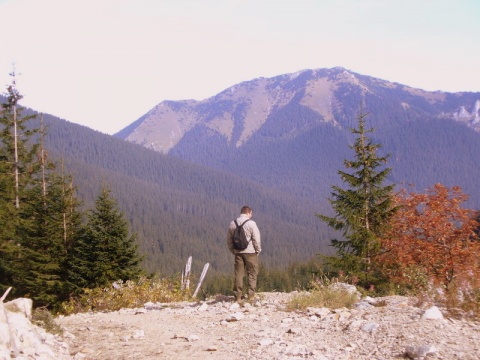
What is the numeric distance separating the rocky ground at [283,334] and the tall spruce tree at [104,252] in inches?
466

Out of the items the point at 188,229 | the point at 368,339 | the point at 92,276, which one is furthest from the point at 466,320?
the point at 188,229

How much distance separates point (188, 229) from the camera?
187 m

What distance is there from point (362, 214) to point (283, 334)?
45.5 feet

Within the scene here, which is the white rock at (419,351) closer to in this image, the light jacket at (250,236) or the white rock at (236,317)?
the white rock at (236,317)

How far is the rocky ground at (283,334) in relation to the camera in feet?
25.0

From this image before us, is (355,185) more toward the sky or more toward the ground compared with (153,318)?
more toward the sky

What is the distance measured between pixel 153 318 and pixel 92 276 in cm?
1264

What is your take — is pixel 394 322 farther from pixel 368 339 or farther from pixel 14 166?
pixel 14 166

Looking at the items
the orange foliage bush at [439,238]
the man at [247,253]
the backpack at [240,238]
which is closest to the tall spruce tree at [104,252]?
the orange foliage bush at [439,238]

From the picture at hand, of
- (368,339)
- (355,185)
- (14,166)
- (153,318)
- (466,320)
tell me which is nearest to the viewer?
(368,339)

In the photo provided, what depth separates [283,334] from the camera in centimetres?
880

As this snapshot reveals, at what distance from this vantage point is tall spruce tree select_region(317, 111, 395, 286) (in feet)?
69.3

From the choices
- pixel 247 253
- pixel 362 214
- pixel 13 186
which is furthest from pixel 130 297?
pixel 13 186

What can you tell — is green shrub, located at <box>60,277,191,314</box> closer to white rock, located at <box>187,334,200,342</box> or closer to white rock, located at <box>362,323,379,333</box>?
white rock, located at <box>187,334,200,342</box>
